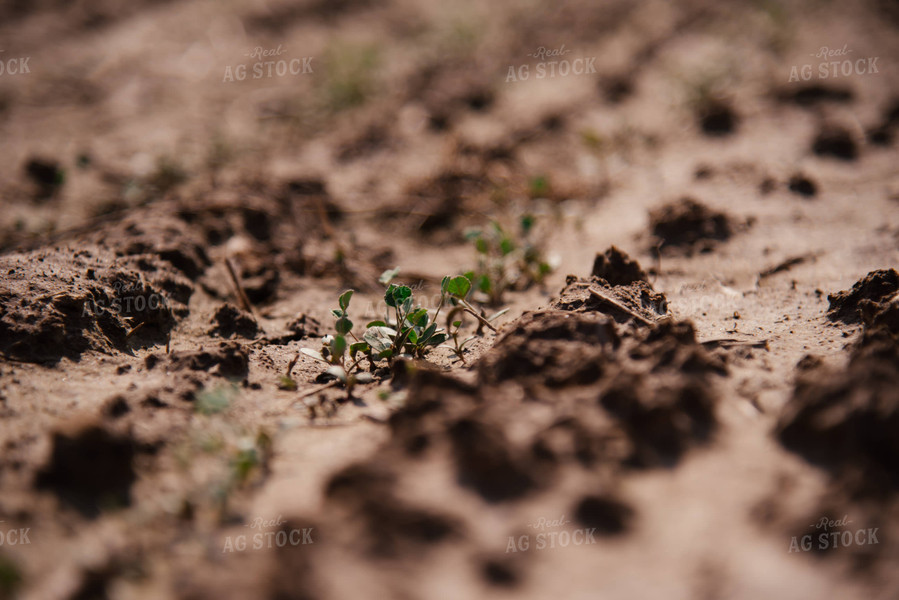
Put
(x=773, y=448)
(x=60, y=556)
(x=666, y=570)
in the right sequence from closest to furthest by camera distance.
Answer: (x=666, y=570), (x=60, y=556), (x=773, y=448)

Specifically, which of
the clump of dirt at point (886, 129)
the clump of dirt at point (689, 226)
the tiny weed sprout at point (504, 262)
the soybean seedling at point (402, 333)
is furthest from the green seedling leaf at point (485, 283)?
the clump of dirt at point (886, 129)

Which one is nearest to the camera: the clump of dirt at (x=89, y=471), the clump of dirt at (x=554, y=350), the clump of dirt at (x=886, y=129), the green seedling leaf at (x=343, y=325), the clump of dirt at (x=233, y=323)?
the clump of dirt at (x=89, y=471)

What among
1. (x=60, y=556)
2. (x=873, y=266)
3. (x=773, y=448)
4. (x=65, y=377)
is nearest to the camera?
(x=60, y=556)

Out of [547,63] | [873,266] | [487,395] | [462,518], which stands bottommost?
[462,518]

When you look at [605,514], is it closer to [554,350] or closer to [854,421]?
[554,350]

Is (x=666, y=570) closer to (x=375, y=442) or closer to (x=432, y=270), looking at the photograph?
(x=375, y=442)

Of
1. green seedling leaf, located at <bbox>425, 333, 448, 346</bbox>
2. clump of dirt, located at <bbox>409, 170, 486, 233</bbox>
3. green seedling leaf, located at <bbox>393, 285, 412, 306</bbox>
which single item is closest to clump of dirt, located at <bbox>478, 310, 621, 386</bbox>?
green seedling leaf, located at <bbox>425, 333, 448, 346</bbox>

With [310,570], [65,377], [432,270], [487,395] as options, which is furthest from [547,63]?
[310,570]

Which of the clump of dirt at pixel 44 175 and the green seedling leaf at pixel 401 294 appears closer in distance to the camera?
the green seedling leaf at pixel 401 294

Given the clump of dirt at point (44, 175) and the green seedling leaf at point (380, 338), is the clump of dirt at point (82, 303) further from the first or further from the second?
the clump of dirt at point (44, 175)

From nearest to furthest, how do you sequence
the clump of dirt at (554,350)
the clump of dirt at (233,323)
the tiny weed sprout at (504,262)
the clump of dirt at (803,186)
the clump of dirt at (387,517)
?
the clump of dirt at (387,517) < the clump of dirt at (554,350) < the clump of dirt at (233,323) < the tiny weed sprout at (504,262) < the clump of dirt at (803,186)
